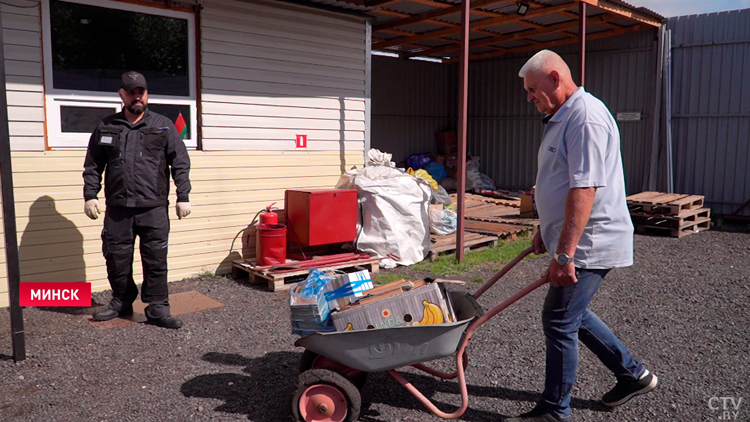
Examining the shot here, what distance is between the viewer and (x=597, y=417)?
3.52 metres

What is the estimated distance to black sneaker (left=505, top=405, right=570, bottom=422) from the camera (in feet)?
10.8

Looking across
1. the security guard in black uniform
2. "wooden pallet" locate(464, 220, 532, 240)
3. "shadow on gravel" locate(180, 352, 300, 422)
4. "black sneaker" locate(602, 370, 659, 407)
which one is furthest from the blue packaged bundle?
"wooden pallet" locate(464, 220, 532, 240)

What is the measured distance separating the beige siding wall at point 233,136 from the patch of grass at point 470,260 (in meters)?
1.76

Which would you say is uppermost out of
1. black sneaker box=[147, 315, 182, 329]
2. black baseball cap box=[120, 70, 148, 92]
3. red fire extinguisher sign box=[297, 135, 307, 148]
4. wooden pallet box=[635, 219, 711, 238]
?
black baseball cap box=[120, 70, 148, 92]

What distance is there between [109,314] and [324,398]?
2.88m

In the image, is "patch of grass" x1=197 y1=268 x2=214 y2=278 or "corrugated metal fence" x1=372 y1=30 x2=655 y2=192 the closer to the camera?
"patch of grass" x1=197 y1=268 x2=214 y2=278

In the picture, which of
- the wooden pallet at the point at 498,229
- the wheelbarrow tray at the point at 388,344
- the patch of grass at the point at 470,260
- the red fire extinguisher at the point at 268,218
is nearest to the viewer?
the wheelbarrow tray at the point at 388,344

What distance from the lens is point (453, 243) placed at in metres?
8.39

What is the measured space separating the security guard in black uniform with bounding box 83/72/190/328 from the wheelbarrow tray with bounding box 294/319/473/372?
8.12 feet

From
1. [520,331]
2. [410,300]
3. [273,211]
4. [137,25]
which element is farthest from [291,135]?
[410,300]

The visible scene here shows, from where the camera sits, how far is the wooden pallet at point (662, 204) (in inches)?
383

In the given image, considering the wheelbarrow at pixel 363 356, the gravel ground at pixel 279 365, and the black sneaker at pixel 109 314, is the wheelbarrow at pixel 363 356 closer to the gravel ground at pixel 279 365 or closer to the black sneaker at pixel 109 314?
the gravel ground at pixel 279 365

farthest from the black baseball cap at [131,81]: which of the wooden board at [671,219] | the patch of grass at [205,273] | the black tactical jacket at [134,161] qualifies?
the wooden board at [671,219]

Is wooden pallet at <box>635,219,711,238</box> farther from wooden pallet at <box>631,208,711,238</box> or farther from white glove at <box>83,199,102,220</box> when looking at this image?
white glove at <box>83,199,102,220</box>
